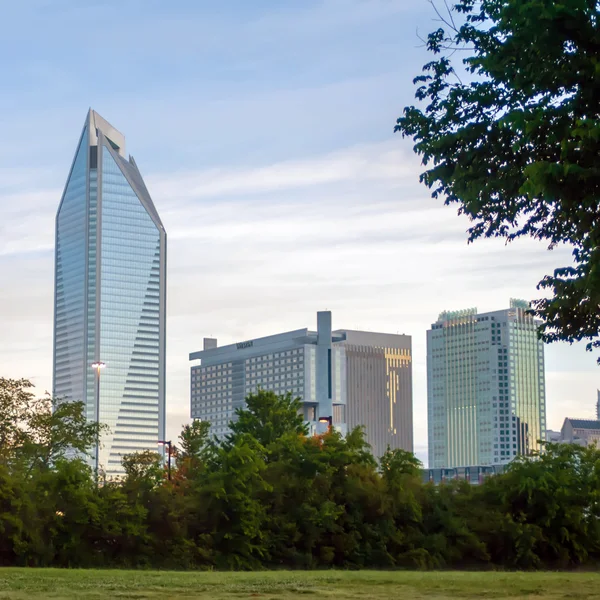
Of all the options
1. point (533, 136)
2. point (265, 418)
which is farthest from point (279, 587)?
point (265, 418)

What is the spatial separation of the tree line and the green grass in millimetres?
8928

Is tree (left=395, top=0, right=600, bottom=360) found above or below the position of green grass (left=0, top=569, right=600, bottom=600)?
above

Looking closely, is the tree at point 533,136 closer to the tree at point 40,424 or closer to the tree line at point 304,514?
the tree line at point 304,514

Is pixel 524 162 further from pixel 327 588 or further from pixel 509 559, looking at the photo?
pixel 509 559

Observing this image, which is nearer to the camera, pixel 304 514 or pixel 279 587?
pixel 279 587

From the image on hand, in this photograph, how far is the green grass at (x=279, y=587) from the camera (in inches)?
691

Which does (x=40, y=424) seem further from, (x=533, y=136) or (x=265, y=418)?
(x=533, y=136)

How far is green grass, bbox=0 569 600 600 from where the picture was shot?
1755 centimetres

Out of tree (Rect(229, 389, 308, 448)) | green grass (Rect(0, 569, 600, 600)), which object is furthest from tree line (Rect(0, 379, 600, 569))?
tree (Rect(229, 389, 308, 448))

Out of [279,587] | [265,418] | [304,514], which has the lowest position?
[279,587]

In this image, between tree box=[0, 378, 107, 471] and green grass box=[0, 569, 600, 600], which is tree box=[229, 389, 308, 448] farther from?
green grass box=[0, 569, 600, 600]

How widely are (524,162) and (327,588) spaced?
864 cm

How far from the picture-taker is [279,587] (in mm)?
19844

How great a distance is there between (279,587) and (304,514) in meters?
14.7
